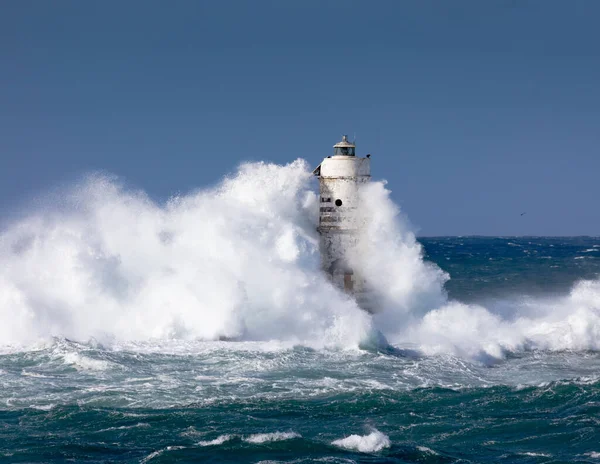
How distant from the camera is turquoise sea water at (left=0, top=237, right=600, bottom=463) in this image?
16703 mm

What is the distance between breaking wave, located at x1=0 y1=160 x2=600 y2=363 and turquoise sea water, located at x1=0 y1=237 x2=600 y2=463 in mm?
700

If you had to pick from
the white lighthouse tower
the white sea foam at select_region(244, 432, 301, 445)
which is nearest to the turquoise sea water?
the white sea foam at select_region(244, 432, 301, 445)

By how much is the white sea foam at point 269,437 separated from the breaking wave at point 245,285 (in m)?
8.59

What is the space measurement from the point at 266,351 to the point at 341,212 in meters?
6.85

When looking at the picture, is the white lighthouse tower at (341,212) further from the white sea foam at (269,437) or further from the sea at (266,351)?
the white sea foam at (269,437)

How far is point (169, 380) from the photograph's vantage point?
21328 millimetres

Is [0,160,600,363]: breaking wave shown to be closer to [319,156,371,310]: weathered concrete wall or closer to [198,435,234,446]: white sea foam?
[319,156,371,310]: weathered concrete wall

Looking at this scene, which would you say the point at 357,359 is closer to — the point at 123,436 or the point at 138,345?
the point at 138,345

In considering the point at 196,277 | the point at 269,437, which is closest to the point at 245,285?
the point at 196,277

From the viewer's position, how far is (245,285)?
1120 inches

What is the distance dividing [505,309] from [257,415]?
65.5 ft

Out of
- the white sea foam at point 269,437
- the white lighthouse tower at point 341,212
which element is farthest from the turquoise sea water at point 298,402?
the white lighthouse tower at point 341,212

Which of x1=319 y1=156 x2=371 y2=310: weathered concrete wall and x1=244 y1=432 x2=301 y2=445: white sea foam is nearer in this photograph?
x1=244 y1=432 x2=301 y2=445: white sea foam

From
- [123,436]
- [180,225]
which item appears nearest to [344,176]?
[180,225]
